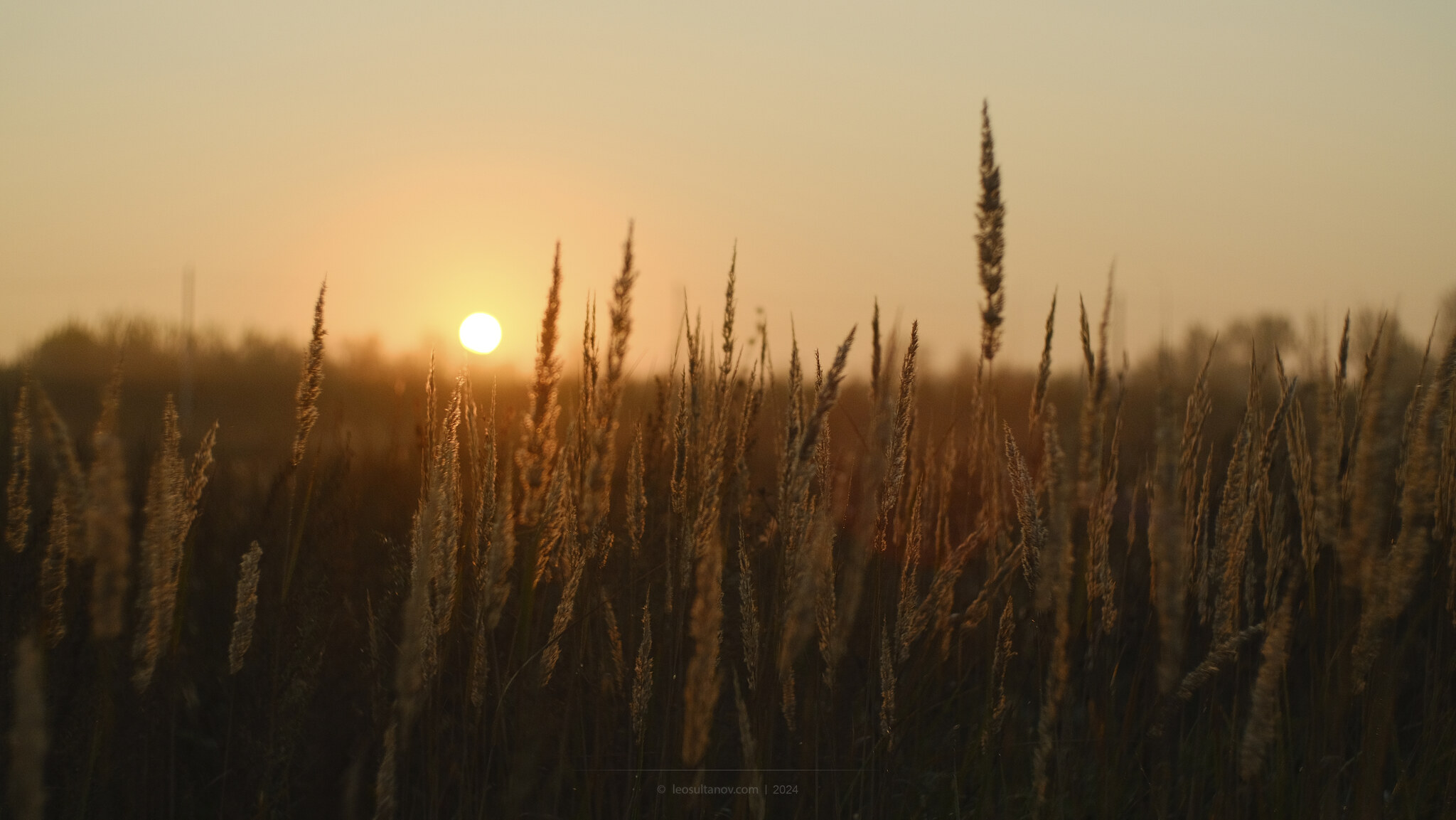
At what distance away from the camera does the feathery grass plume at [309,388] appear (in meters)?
1.58

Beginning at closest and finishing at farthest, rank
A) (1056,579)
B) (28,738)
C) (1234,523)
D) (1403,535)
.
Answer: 1. (28,738)
2. (1056,579)
3. (1403,535)
4. (1234,523)

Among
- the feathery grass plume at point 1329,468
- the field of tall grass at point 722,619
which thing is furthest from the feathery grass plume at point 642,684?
the feathery grass plume at point 1329,468

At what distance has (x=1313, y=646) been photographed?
5.34ft

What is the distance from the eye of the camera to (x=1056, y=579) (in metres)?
1.13

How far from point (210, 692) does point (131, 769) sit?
102cm

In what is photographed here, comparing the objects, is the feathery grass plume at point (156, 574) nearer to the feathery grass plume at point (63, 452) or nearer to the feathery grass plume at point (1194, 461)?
the feathery grass plume at point (63, 452)

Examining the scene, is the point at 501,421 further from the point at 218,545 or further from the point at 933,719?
the point at 218,545

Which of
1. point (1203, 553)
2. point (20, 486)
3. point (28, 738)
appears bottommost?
point (28, 738)

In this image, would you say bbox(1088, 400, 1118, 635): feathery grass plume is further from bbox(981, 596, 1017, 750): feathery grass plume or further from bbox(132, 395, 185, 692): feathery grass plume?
bbox(132, 395, 185, 692): feathery grass plume

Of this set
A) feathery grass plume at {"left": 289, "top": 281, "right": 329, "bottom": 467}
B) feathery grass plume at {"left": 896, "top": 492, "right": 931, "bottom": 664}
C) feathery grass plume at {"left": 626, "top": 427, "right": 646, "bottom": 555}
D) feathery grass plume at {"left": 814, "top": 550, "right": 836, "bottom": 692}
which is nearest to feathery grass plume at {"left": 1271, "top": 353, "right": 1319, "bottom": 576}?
feathery grass plume at {"left": 896, "top": 492, "right": 931, "bottom": 664}

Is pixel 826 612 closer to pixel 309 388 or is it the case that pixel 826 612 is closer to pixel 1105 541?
pixel 1105 541

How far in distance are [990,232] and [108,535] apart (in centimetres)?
135

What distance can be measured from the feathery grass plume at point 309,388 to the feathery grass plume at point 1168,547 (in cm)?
126

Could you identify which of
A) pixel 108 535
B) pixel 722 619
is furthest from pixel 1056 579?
pixel 108 535
